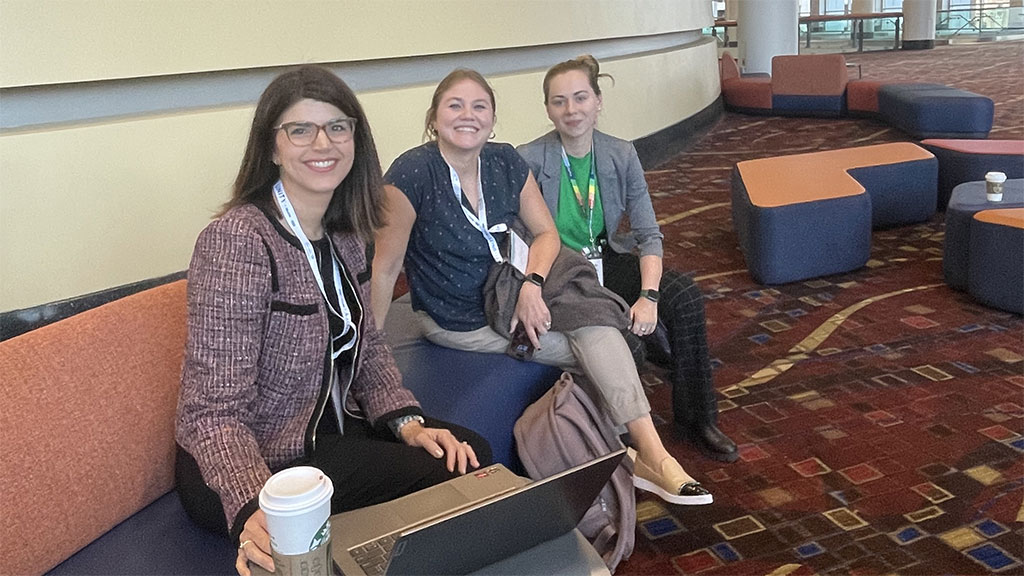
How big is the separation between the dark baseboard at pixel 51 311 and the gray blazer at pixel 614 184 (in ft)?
4.84

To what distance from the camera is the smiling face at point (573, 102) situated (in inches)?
113

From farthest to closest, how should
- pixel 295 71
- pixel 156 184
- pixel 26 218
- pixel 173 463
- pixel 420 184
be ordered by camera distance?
pixel 156 184, pixel 26 218, pixel 420 184, pixel 173 463, pixel 295 71

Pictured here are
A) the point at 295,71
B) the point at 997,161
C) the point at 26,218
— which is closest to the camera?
the point at 295,71

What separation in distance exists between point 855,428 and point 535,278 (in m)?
1.25

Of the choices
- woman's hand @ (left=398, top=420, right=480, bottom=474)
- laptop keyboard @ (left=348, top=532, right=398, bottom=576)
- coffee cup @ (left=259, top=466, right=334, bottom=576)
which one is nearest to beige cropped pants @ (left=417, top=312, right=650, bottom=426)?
woman's hand @ (left=398, top=420, right=480, bottom=474)

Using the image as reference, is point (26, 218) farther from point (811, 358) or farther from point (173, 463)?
point (811, 358)

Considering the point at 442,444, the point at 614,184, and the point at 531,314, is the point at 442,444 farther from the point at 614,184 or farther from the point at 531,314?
the point at 614,184

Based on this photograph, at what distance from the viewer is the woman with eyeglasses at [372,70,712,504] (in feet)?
8.21

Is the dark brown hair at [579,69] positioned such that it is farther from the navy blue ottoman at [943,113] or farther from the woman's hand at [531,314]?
the navy blue ottoman at [943,113]

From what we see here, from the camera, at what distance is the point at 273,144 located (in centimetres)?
186

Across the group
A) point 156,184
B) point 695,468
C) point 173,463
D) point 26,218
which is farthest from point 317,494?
point 156,184

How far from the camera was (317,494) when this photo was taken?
3.91 feet

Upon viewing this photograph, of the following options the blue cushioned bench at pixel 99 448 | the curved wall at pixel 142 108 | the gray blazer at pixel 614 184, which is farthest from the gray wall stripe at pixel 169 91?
the gray blazer at pixel 614 184

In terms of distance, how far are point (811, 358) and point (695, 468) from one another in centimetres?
107
